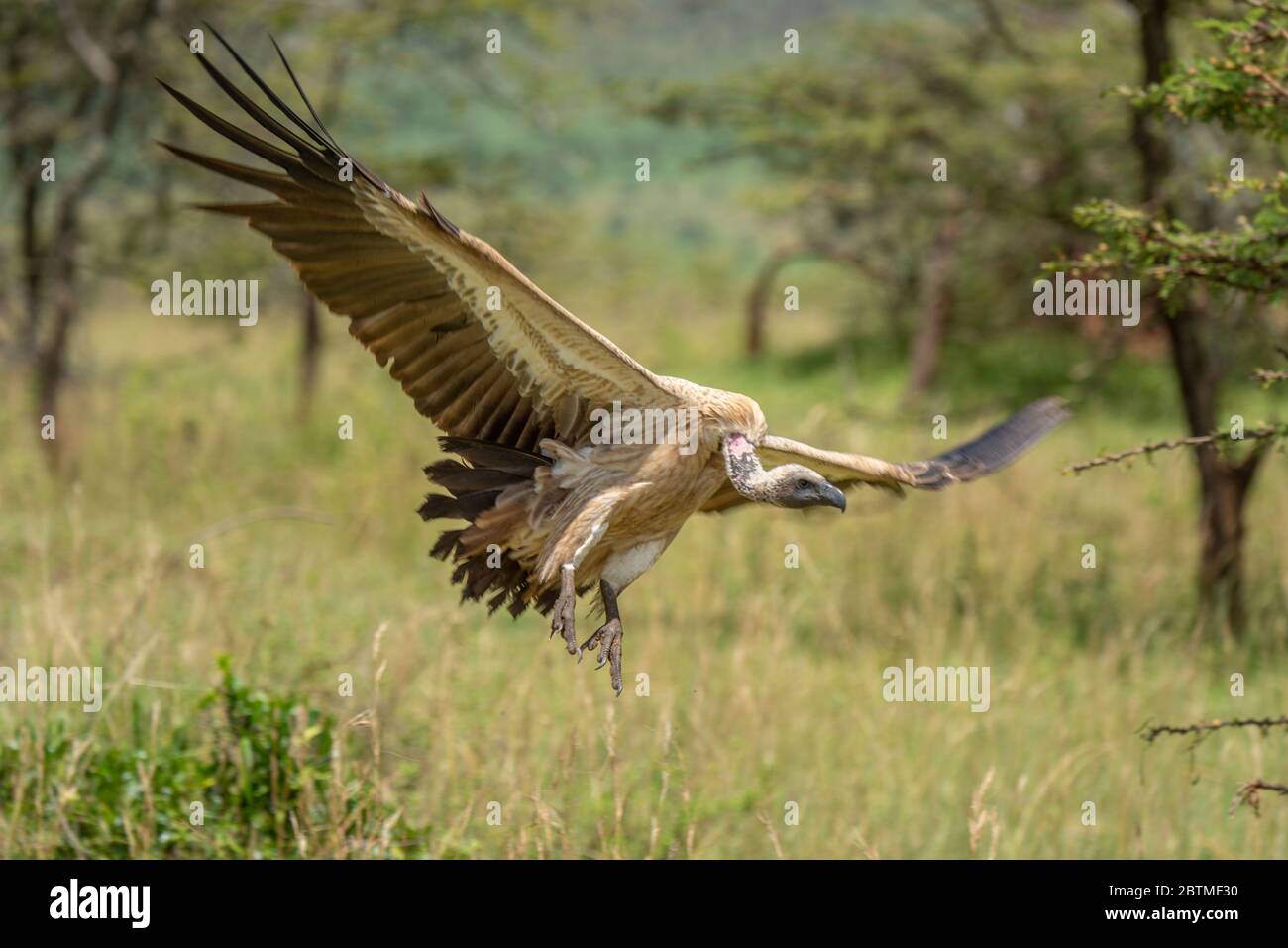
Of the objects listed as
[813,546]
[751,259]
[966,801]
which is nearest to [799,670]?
[966,801]

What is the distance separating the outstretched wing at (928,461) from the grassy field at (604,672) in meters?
0.93

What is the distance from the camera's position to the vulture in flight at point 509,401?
3.93 meters

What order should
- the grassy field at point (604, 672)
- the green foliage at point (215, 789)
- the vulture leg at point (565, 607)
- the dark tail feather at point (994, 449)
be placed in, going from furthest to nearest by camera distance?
the grassy field at point (604, 672) < the green foliage at point (215, 789) < the dark tail feather at point (994, 449) < the vulture leg at point (565, 607)

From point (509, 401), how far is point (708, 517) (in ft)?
19.3

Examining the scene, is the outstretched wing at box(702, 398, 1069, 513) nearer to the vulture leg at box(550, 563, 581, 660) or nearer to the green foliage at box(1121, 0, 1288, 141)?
the vulture leg at box(550, 563, 581, 660)

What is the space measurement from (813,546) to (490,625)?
8.99 ft

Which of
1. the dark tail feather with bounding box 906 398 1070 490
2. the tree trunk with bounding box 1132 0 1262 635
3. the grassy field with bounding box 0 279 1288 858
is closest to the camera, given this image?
the dark tail feather with bounding box 906 398 1070 490

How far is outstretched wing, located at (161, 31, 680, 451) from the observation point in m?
3.90

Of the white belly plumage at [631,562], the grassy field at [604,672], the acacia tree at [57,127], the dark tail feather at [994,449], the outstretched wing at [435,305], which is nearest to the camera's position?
the outstretched wing at [435,305]

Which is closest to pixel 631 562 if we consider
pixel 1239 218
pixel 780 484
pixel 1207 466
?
pixel 780 484

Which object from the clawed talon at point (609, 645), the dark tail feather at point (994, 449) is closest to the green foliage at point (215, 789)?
the clawed talon at point (609, 645)

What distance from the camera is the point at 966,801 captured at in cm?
639

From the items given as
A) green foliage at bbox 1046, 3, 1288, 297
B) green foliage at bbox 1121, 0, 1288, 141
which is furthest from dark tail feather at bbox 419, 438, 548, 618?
green foliage at bbox 1121, 0, 1288, 141

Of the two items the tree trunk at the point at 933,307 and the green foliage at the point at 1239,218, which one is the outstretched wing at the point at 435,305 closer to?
the green foliage at the point at 1239,218
